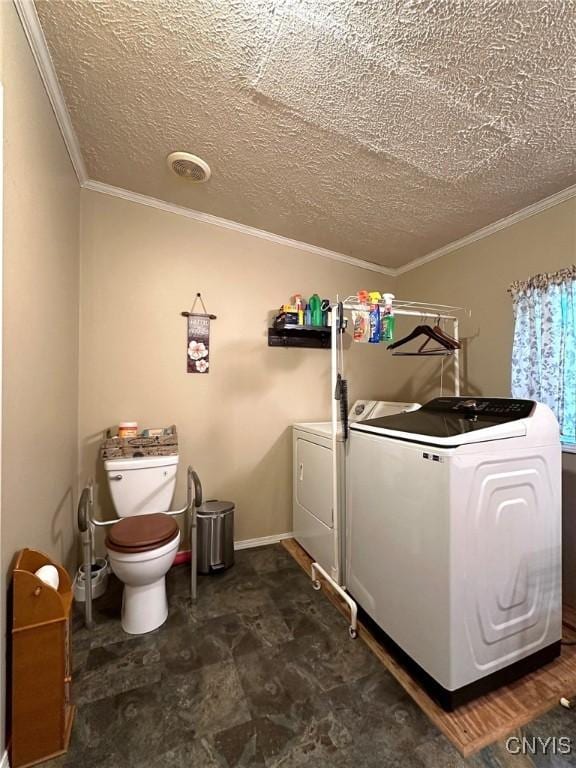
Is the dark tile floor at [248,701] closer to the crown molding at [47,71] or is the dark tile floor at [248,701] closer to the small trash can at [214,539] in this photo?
the small trash can at [214,539]

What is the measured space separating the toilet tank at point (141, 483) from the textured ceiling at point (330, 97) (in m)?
1.75

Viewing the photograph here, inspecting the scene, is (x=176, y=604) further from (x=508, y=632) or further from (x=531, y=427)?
(x=531, y=427)

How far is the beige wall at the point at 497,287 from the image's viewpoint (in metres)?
1.77

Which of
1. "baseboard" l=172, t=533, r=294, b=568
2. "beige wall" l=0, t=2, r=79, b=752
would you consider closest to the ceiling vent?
"beige wall" l=0, t=2, r=79, b=752

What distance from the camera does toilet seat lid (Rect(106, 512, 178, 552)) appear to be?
148cm

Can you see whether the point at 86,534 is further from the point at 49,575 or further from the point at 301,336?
the point at 301,336

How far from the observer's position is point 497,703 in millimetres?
1211

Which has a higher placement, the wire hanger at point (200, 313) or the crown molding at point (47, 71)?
the crown molding at point (47, 71)

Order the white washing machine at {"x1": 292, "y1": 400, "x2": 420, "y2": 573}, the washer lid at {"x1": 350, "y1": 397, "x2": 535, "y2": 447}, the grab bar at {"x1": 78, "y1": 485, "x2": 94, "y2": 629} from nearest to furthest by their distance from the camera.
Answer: the washer lid at {"x1": 350, "y1": 397, "x2": 535, "y2": 447}, the grab bar at {"x1": 78, "y1": 485, "x2": 94, "y2": 629}, the white washing machine at {"x1": 292, "y1": 400, "x2": 420, "y2": 573}

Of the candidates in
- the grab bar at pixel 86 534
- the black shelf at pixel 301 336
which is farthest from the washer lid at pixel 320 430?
the grab bar at pixel 86 534

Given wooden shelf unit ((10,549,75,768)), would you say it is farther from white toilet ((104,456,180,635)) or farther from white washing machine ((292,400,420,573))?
white washing machine ((292,400,420,573))

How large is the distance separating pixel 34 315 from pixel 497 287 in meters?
2.65

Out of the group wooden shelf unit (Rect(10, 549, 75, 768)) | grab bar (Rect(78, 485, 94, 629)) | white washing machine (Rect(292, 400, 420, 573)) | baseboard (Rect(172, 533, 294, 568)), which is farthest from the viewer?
baseboard (Rect(172, 533, 294, 568))

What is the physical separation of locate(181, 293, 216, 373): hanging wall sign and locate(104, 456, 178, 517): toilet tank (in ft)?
2.22
